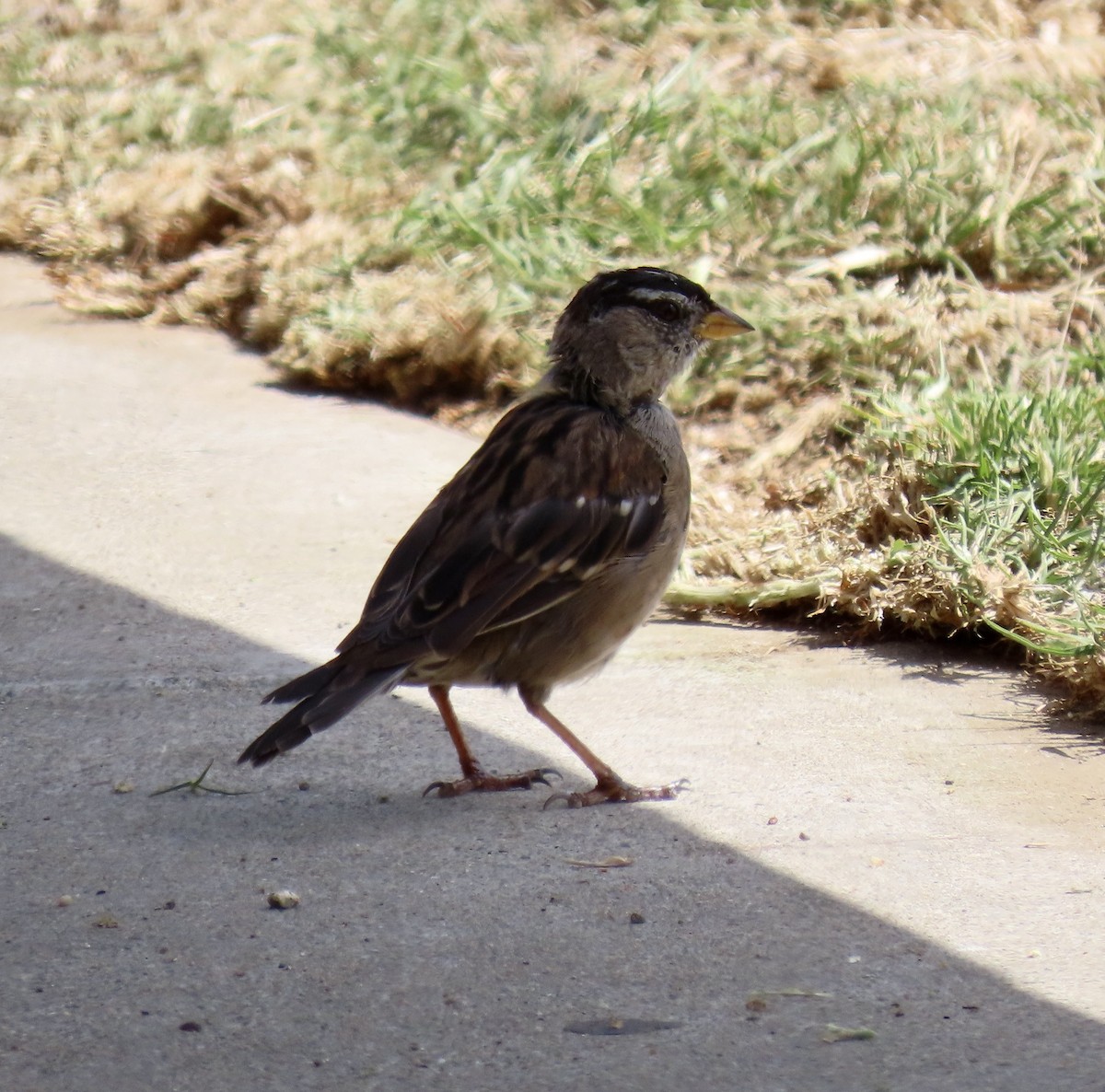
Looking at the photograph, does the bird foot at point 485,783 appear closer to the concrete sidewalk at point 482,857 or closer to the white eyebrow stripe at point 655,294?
the concrete sidewalk at point 482,857

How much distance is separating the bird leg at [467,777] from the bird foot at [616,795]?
5.6 inches

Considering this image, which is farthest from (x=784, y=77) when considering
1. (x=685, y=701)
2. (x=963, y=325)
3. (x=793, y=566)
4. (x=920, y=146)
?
(x=685, y=701)

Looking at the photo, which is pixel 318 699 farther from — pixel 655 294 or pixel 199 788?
pixel 655 294

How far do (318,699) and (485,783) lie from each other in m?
0.67

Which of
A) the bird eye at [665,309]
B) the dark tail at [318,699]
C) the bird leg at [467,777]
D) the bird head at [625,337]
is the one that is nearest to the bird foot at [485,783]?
the bird leg at [467,777]

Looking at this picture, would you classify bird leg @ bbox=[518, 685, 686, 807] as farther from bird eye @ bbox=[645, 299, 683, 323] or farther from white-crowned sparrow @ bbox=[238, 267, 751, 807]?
bird eye @ bbox=[645, 299, 683, 323]

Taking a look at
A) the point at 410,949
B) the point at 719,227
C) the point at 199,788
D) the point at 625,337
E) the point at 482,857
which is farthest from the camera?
the point at 719,227

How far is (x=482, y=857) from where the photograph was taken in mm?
4051

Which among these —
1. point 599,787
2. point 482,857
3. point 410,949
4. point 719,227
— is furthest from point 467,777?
point 719,227

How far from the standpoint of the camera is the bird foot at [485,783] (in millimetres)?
4516

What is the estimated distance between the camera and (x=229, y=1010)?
3244 millimetres

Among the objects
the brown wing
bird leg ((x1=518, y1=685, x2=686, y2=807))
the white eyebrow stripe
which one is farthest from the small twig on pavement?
the white eyebrow stripe

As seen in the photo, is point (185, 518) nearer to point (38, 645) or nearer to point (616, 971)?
point (38, 645)

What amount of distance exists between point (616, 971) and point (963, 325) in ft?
12.8
